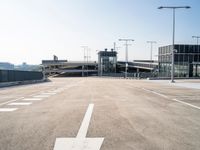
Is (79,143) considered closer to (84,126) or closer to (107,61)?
(84,126)

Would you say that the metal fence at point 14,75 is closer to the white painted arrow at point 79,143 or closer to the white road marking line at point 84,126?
the white road marking line at point 84,126

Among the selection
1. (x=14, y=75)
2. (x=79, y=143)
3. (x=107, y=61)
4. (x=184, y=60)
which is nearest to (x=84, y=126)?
(x=79, y=143)

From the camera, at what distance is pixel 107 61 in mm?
125312

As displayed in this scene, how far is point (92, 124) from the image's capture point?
27.2ft

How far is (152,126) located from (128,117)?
158 cm

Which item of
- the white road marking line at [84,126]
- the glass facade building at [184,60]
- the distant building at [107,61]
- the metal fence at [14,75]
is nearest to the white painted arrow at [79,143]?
the white road marking line at [84,126]

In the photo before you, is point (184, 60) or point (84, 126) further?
point (184, 60)

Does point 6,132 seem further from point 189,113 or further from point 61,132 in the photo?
point 189,113

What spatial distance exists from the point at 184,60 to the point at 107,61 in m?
49.2

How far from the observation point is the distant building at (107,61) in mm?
124500

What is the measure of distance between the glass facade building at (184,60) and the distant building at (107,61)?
42745 mm

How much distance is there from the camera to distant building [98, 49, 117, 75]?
124500 millimetres

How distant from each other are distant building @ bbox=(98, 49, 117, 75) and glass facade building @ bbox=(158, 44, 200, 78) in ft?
140

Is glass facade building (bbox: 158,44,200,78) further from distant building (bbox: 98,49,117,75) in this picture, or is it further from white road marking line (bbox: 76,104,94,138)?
white road marking line (bbox: 76,104,94,138)
